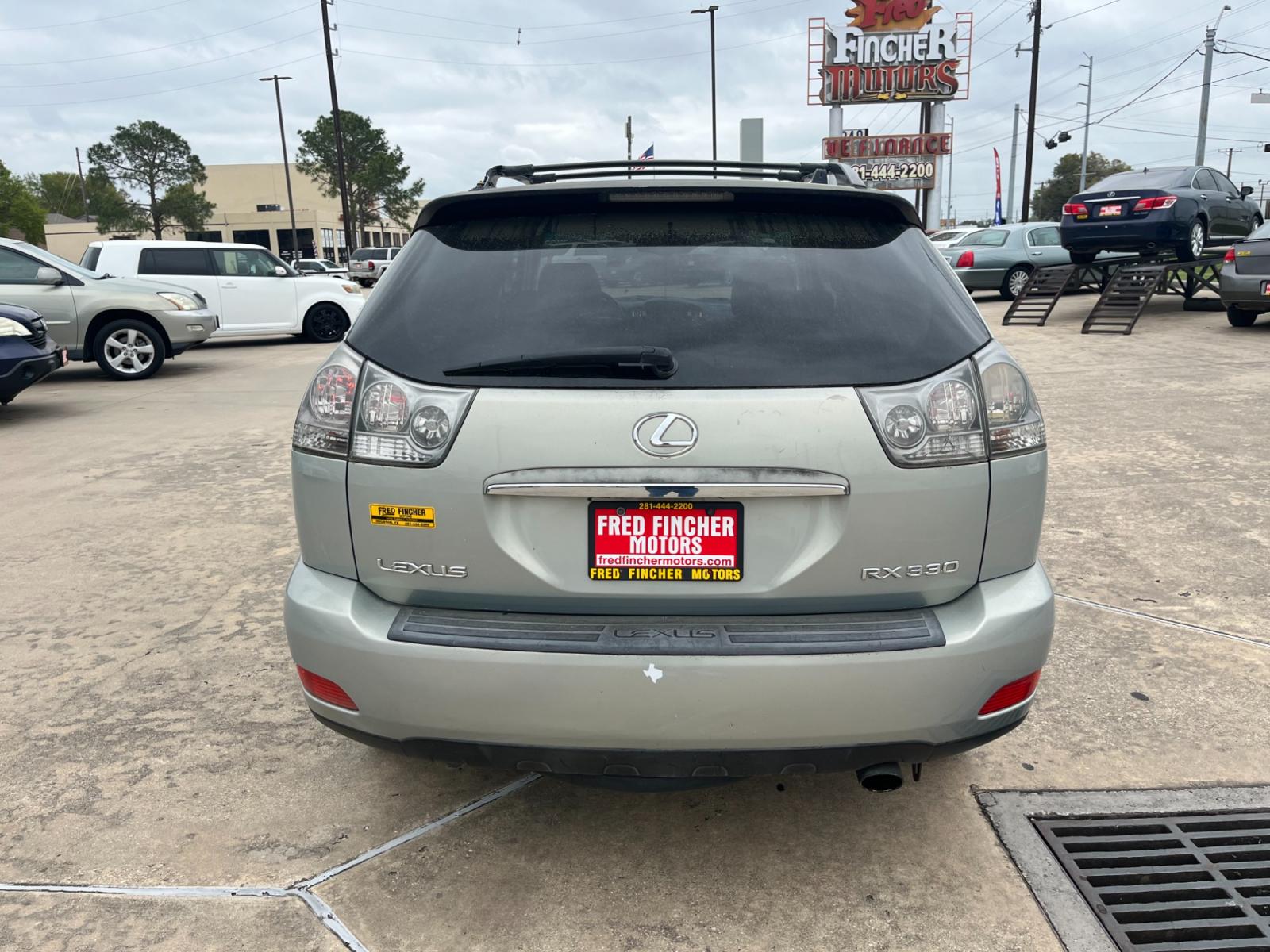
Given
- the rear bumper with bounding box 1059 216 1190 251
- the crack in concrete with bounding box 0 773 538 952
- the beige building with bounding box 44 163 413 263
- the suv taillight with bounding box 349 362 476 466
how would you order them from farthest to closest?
the beige building with bounding box 44 163 413 263 < the rear bumper with bounding box 1059 216 1190 251 < the crack in concrete with bounding box 0 773 538 952 < the suv taillight with bounding box 349 362 476 466

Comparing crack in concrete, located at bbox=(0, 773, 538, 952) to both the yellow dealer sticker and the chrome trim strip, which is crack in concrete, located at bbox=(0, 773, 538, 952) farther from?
the chrome trim strip

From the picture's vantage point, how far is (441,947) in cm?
222

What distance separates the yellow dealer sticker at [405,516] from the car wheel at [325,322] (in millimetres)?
14873

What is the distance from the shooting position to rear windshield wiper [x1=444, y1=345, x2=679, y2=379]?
214 centimetres

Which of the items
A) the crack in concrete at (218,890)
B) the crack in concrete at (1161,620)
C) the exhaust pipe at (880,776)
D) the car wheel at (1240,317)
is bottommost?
the crack in concrete at (218,890)

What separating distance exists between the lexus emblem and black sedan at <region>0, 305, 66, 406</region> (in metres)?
8.52

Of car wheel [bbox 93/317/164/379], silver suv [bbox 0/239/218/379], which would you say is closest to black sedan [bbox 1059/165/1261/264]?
silver suv [bbox 0/239/218/379]

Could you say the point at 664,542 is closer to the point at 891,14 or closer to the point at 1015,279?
the point at 1015,279

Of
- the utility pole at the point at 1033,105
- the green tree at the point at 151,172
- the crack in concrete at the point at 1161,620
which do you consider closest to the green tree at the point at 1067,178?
the utility pole at the point at 1033,105

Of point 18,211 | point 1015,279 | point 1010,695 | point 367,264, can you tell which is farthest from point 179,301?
point 18,211

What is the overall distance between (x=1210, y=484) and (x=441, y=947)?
556cm

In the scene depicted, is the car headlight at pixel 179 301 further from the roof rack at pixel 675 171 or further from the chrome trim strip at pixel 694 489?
the chrome trim strip at pixel 694 489

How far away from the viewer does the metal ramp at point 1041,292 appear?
1611cm

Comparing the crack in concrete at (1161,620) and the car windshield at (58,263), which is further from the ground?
the car windshield at (58,263)
